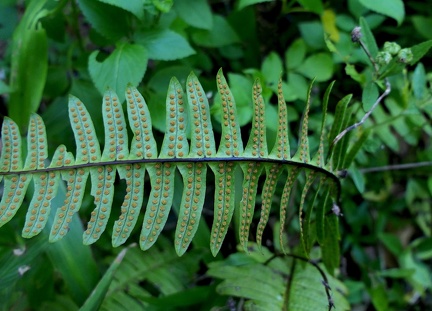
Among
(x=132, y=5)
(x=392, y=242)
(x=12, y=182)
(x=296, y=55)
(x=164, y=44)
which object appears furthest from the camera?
(x=392, y=242)

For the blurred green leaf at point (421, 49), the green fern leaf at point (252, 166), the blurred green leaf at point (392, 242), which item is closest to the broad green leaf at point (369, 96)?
the blurred green leaf at point (421, 49)

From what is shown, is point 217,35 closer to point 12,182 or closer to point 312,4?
point 312,4

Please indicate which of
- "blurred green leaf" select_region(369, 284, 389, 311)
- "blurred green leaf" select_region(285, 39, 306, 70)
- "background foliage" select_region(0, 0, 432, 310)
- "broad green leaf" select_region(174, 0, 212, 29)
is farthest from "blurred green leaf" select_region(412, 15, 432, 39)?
"blurred green leaf" select_region(369, 284, 389, 311)

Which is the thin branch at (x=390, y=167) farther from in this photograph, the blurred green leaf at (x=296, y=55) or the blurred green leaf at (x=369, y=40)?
the blurred green leaf at (x=369, y=40)

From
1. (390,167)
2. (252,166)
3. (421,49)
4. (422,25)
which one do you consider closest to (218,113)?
(252,166)

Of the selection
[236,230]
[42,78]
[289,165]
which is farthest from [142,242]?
[42,78]

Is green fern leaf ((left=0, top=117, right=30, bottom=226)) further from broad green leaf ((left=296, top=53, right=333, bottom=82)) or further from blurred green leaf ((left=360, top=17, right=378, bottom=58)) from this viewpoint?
broad green leaf ((left=296, top=53, right=333, bottom=82))

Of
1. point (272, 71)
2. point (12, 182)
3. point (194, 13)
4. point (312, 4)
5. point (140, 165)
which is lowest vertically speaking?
point (12, 182)

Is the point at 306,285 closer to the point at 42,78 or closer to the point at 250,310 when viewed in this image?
the point at 250,310
